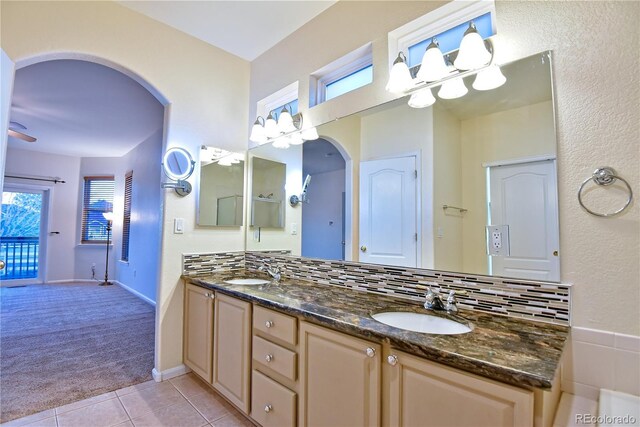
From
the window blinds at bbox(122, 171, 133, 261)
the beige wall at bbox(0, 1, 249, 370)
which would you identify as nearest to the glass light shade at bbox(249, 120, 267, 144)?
the beige wall at bbox(0, 1, 249, 370)

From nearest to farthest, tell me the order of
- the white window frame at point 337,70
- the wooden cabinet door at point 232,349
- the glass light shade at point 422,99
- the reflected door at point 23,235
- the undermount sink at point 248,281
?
the glass light shade at point 422,99, the wooden cabinet door at point 232,349, the white window frame at point 337,70, the undermount sink at point 248,281, the reflected door at point 23,235

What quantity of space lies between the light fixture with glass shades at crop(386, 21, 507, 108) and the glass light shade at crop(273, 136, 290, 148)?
100 cm

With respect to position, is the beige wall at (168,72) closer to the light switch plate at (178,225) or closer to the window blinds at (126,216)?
the light switch plate at (178,225)

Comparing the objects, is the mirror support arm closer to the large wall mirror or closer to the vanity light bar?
the vanity light bar

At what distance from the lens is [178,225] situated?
2.40 m

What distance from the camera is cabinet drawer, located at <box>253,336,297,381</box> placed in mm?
1458

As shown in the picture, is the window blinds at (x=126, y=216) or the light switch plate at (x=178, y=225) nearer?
the light switch plate at (x=178, y=225)

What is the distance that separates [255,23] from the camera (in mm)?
2352

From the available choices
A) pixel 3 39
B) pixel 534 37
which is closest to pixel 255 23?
pixel 3 39

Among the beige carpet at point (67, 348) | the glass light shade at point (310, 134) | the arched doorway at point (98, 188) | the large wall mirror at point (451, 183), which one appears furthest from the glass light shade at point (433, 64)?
the beige carpet at point (67, 348)

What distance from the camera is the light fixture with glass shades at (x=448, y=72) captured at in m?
1.39

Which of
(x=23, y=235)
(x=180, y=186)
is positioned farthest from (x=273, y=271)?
(x=23, y=235)

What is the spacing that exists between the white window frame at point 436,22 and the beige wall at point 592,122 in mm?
106

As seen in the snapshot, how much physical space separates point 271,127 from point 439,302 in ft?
5.97
